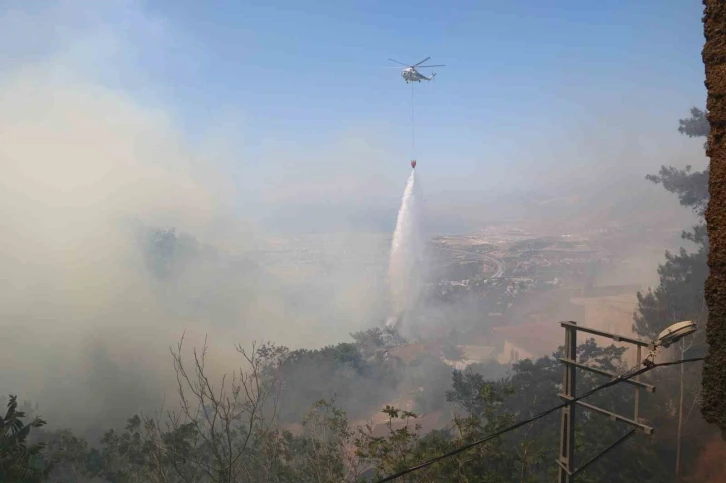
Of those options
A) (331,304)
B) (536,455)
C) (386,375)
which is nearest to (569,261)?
(331,304)

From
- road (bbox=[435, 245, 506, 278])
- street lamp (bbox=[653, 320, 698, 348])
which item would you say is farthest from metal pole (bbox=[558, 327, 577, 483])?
road (bbox=[435, 245, 506, 278])

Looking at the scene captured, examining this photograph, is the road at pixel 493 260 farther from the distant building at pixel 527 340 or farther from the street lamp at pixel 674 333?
the street lamp at pixel 674 333

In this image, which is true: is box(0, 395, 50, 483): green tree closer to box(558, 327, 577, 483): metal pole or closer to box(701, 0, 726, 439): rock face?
box(558, 327, 577, 483): metal pole

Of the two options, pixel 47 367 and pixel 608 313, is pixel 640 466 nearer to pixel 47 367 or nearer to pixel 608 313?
pixel 608 313

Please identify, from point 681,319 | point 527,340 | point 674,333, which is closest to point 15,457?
point 674,333

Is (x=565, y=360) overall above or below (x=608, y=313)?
above

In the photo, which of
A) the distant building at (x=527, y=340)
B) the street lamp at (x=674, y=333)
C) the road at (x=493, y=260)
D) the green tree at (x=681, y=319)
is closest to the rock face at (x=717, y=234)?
the street lamp at (x=674, y=333)
